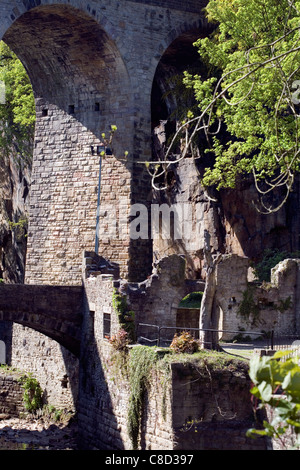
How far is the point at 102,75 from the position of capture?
26.0m

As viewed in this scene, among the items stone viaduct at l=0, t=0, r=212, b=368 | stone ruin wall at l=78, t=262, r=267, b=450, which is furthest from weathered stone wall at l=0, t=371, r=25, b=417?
stone ruin wall at l=78, t=262, r=267, b=450

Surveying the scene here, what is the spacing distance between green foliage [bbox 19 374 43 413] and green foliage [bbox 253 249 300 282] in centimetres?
732

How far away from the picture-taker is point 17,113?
108 feet

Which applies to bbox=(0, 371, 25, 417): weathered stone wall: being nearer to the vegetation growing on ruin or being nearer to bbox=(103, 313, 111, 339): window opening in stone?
bbox=(103, 313, 111, 339): window opening in stone

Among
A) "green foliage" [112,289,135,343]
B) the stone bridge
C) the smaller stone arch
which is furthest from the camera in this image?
the smaller stone arch

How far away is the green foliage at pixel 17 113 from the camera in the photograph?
107 feet

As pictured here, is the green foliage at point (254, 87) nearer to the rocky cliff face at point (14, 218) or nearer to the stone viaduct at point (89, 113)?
the stone viaduct at point (89, 113)

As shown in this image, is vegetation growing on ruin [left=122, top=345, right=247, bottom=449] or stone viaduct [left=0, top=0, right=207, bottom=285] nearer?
vegetation growing on ruin [left=122, top=345, right=247, bottom=449]

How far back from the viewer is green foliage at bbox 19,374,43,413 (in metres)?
24.2

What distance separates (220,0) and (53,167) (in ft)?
→ 24.9

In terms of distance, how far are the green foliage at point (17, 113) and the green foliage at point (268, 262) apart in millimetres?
11648
